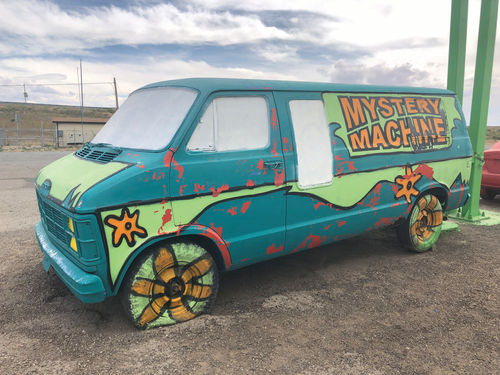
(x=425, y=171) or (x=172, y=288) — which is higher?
(x=425, y=171)

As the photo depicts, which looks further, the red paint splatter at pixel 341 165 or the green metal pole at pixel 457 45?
the green metal pole at pixel 457 45

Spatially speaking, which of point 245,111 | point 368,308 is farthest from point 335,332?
point 245,111

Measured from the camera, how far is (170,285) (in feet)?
11.4

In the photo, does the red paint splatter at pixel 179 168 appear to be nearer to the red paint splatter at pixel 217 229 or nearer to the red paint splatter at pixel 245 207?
the red paint splatter at pixel 217 229

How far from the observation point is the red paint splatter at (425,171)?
4996 mm

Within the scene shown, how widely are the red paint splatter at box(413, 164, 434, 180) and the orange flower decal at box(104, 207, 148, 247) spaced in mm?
3440

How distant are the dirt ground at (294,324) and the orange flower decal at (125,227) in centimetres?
86

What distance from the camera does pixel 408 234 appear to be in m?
5.21

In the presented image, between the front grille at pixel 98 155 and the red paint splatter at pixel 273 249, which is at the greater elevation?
the front grille at pixel 98 155

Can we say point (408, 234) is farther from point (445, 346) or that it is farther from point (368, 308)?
point (445, 346)

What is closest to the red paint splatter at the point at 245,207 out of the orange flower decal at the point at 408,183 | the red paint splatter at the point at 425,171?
the orange flower decal at the point at 408,183

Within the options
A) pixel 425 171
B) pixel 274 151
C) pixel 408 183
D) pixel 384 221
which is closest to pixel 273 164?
pixel 274 151

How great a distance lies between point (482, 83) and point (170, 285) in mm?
6085

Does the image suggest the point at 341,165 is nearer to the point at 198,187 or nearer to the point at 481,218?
the point at 198,187
